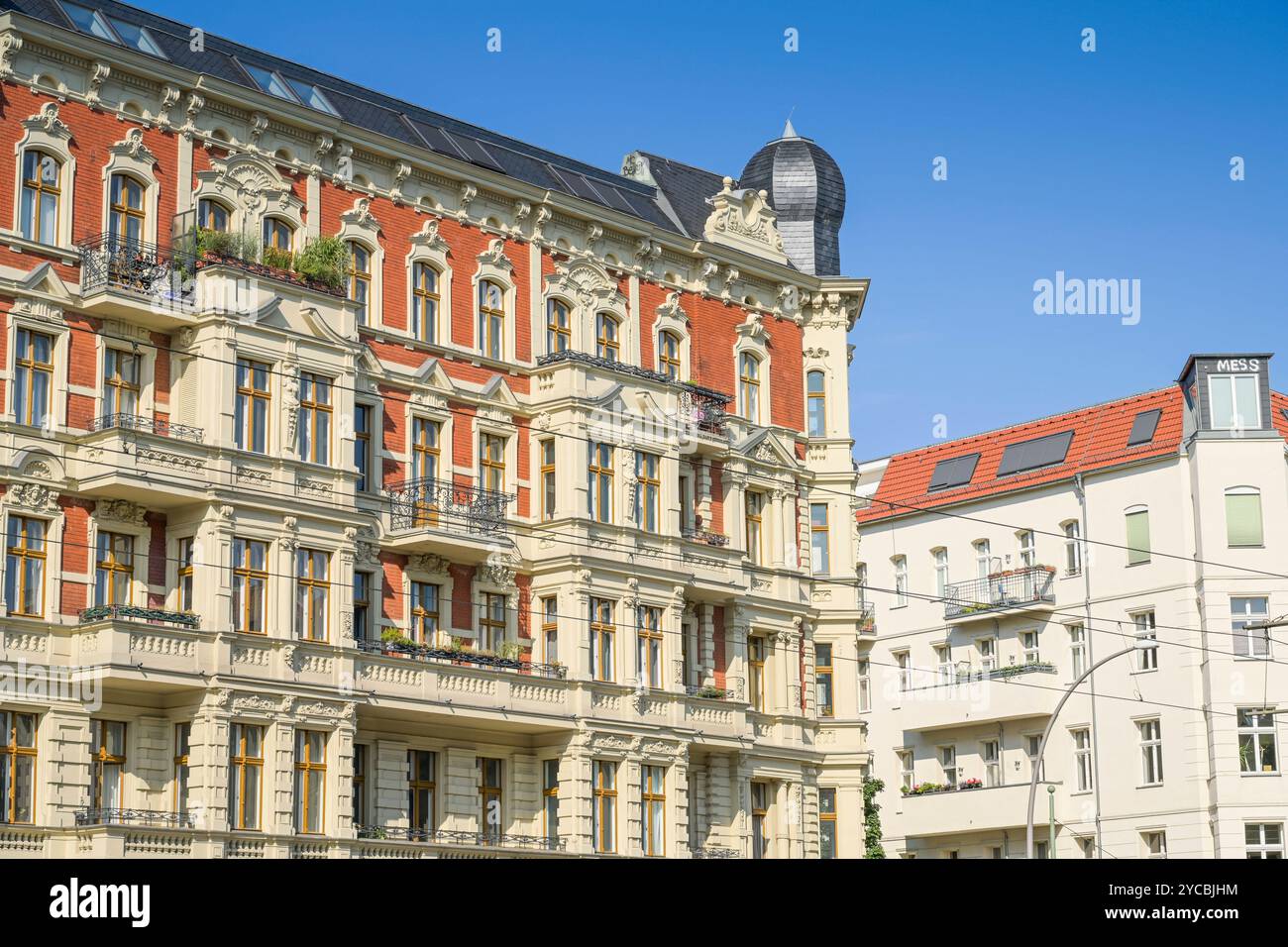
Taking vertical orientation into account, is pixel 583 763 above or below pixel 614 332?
below

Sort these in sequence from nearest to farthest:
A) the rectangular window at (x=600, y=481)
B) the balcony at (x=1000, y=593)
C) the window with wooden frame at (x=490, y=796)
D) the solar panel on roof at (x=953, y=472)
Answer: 1. the window with wooden frame at (x=490, y=796)
2. the rectangular window at (x=600, y=481)
3. the balcony at (x=1000, y=593)
4. the solar panel on roof at (x=953, y=472)

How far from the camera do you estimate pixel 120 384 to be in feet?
116

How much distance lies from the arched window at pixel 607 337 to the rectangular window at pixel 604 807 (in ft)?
31.5

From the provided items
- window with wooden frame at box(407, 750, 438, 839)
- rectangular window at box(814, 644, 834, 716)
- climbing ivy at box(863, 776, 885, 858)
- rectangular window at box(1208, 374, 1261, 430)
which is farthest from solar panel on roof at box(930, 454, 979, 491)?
window with wooden frame at box(407, 750, 438, 839)

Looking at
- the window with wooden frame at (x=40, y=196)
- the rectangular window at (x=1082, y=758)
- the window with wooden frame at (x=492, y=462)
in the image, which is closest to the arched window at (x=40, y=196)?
Result: the window with wooden frame at (x=40, y=196)

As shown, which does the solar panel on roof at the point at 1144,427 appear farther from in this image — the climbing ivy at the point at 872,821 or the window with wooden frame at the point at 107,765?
the window with wooden frame at the point at 107,765

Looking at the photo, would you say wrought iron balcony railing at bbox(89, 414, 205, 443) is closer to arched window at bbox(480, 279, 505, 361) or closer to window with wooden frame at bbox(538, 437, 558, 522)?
arched window at bbox(480, 279, 505, 361)

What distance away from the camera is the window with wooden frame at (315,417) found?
122 feet

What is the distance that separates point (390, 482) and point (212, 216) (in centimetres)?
636

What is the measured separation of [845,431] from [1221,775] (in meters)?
16.9

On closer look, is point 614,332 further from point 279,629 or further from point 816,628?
point 279,629
